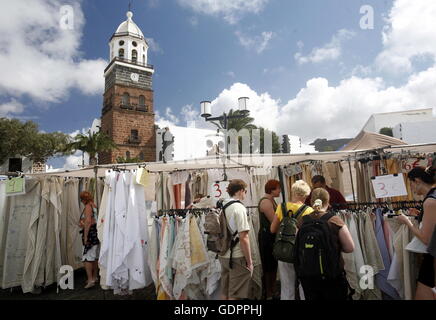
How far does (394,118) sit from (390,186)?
108 ft

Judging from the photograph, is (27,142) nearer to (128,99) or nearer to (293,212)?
(128,99)

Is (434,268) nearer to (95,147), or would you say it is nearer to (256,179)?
(256,179)

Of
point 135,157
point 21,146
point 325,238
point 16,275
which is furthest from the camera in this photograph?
point 135,157

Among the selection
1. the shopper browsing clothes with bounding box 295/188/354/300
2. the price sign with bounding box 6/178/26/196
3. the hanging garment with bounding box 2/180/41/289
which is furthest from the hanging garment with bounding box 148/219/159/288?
the price sign with bounding box 6/178/26/196

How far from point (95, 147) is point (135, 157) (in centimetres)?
474

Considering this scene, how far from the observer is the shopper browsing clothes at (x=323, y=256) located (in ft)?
7.57

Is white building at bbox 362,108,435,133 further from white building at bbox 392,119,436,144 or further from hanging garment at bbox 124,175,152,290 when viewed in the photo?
hanging garment at bbox 124,175,152,290

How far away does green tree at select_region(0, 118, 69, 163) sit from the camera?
20.0m

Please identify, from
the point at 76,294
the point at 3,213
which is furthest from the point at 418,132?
the point at 3,213

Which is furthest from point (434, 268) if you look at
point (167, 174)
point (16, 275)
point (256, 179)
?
point (16, 275)

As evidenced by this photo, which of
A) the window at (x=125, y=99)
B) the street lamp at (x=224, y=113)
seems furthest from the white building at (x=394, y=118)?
the street lamp at (x=224, y=113)

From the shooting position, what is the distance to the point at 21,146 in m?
21.1

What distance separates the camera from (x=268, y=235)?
3447 millimetres

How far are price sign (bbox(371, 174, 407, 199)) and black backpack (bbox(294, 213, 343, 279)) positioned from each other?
1.25m
